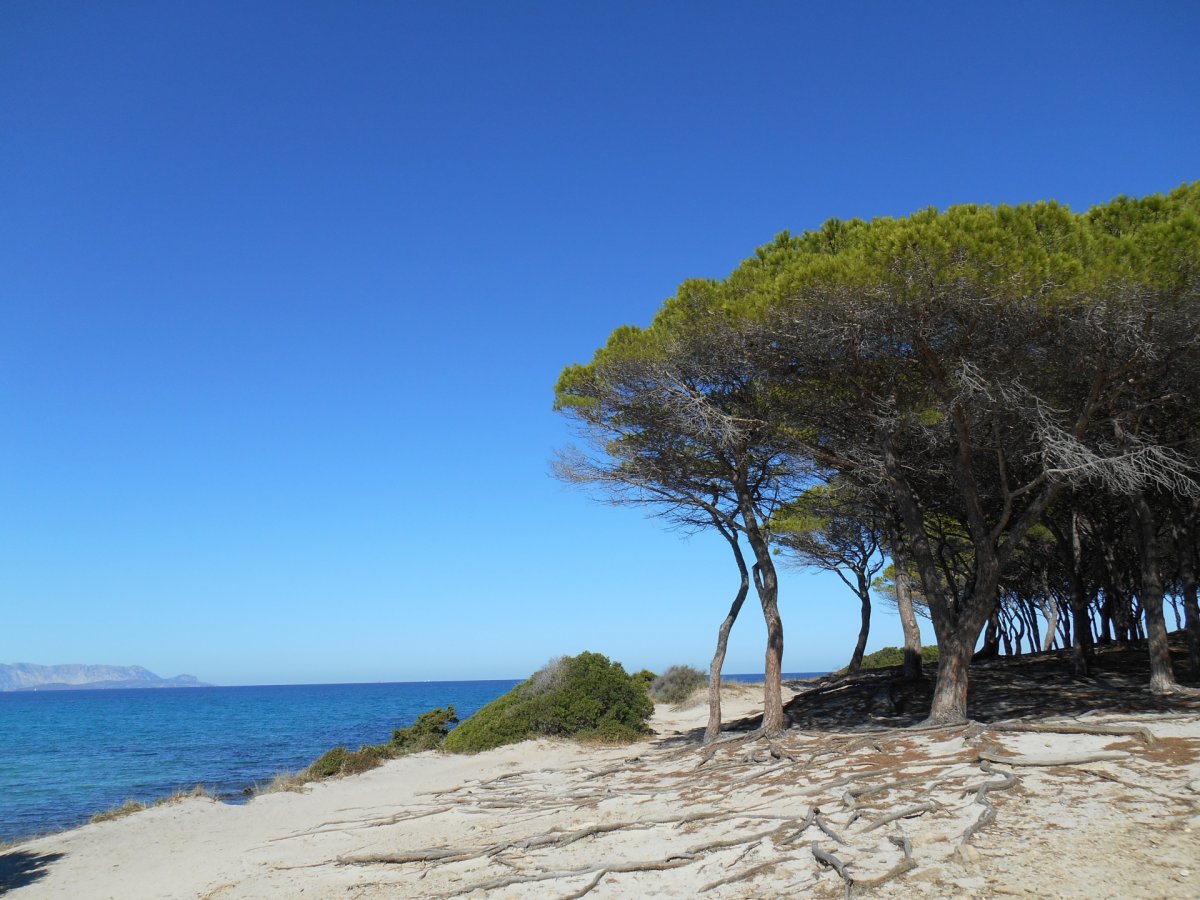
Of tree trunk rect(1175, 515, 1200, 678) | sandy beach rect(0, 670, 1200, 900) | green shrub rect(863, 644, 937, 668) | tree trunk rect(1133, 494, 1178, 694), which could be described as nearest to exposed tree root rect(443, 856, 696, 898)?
sandy beach rect(0, 670, 1200, 900)

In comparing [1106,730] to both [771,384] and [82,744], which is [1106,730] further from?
[82,744]

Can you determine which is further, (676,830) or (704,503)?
(704,503)

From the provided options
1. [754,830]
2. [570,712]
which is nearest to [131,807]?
[570,712]

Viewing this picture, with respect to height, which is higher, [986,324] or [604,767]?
[986,324]

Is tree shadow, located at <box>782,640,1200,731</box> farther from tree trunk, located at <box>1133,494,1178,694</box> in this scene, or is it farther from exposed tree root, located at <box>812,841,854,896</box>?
exposed tree root, located at <box>812,841,854,896</box>

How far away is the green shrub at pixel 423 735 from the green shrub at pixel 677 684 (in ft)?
34.4

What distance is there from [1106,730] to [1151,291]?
5157 millimetres

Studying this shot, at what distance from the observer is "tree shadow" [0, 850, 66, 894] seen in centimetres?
939

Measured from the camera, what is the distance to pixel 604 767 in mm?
13148

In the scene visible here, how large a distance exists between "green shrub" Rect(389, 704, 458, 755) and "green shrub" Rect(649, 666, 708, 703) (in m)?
10.5

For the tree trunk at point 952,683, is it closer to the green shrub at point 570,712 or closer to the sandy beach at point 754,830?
the sandy beach at point 754,830

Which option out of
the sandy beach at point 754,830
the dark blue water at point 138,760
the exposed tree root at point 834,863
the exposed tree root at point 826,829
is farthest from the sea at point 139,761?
the exposed tree root at point 834,863

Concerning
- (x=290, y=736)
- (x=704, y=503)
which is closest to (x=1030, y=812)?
(x=704, y=503)

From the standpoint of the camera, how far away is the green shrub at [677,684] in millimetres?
30658
